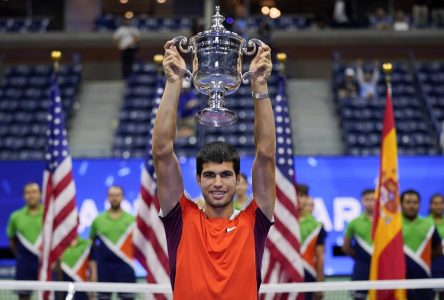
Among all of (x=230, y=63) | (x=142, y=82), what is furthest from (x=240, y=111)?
(x=230, y=63)

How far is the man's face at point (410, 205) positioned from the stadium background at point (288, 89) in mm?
3427

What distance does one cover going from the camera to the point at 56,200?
1128 centimetres

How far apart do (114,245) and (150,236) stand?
114cm

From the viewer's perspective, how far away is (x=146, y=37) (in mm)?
23094

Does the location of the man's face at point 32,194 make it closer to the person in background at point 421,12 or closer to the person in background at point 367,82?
the person in background at point 367,82

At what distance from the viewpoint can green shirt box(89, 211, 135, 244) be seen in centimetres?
1161

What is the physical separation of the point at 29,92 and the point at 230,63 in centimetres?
1648

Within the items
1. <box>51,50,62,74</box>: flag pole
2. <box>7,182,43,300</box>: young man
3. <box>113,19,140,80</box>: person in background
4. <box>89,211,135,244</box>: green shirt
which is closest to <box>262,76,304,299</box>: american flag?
<box>89,211,135,244</box>: green shirt

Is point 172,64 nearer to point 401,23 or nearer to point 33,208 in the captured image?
point 33,208

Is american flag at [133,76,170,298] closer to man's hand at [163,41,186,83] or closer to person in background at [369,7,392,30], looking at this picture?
man's hand at [163,41,186,83]

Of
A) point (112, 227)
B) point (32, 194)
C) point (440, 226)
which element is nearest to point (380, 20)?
point (440, 226)

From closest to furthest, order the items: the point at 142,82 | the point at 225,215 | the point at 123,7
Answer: the point at 225,215 → the point at 142,82 → the point at 123,7

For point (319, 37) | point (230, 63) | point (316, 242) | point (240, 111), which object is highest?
point (319, 37)

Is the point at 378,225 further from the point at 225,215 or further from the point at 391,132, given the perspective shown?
the point at 225,215
